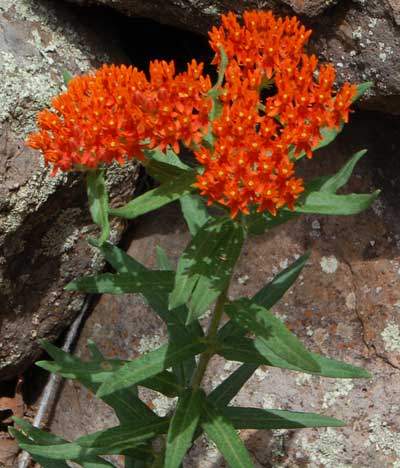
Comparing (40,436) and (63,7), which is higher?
(63,7)

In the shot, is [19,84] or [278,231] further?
[278,231]

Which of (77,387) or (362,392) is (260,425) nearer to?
(362,392)

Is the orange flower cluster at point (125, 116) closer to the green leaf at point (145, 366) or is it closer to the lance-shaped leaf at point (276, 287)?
the green leaf at point (145, 366)

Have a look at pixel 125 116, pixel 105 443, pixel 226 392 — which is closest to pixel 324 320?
pixel 226 392

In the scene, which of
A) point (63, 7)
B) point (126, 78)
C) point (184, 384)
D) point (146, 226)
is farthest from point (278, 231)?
point (126, 78)

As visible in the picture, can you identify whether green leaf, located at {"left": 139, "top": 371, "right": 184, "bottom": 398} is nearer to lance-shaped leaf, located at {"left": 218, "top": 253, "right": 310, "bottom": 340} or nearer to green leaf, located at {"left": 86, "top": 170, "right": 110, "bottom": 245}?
lance-shaped leaf, located at {"left": 218, "top": 253, "right": 310, "bottom": 340}
